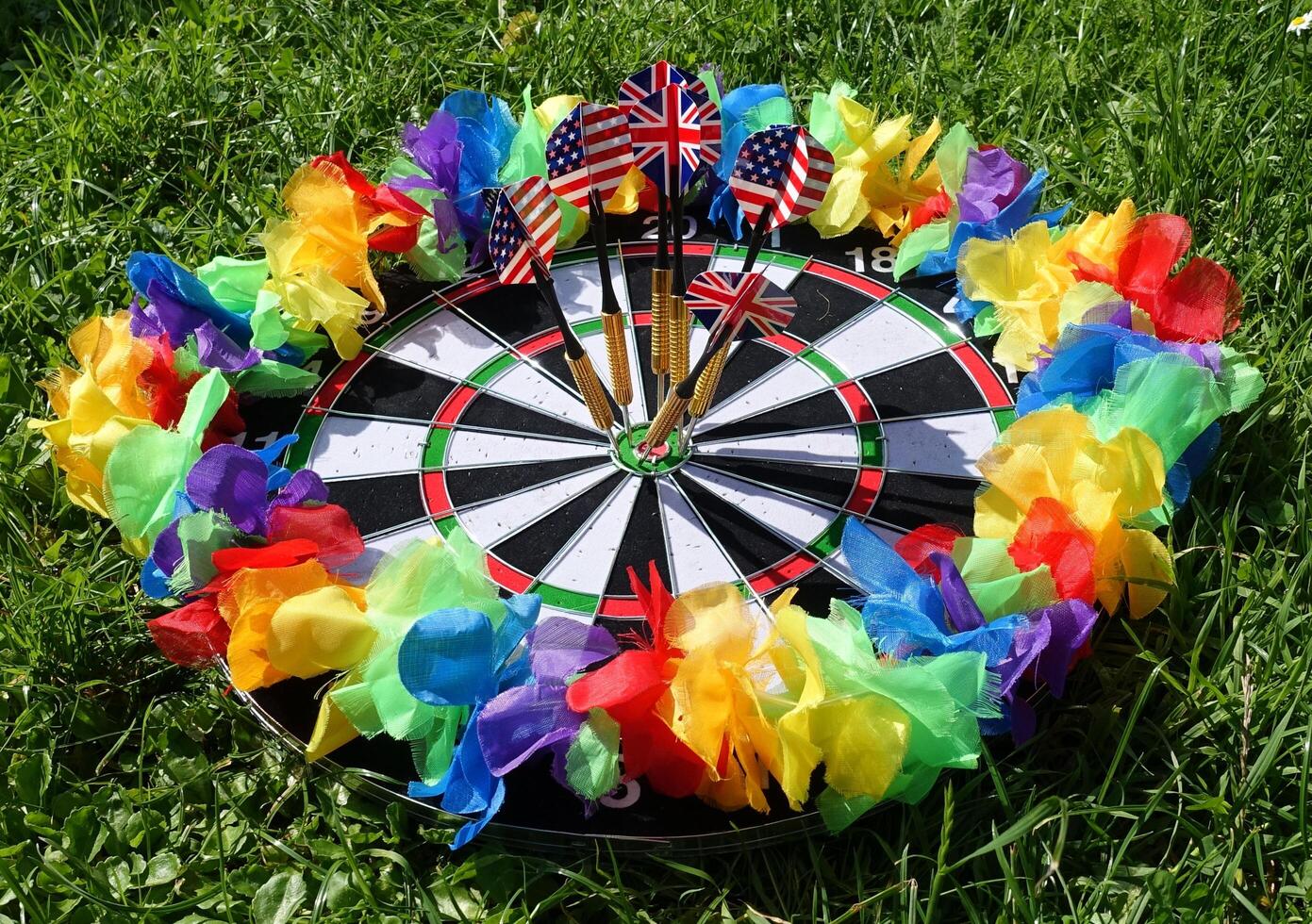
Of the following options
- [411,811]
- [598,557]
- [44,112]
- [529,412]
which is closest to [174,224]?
[44,112]

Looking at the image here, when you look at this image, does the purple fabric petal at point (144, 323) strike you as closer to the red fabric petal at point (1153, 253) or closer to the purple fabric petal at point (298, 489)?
the purple fabric petal at point (298, 489)

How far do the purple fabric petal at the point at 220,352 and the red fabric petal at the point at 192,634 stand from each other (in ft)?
1.76

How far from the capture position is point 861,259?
2.61 metres

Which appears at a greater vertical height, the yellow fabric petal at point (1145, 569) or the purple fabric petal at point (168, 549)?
the purple fabric petal at point (168, 549)

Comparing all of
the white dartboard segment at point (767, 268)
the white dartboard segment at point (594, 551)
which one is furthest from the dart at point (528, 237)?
the white dartboard segment at point (767, 268)

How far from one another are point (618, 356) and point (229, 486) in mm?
624

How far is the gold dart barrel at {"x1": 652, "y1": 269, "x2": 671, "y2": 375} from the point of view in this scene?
6.58 feet

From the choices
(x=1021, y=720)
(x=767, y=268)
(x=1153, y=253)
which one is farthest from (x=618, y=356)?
(x=1153, y=253)

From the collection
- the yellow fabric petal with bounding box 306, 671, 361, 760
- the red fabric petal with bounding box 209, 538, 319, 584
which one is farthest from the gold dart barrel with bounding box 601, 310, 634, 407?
the yellow fabric petal with bounding box 306, 671, 361, 760

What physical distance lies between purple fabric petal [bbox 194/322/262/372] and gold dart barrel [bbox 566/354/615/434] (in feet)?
2.02

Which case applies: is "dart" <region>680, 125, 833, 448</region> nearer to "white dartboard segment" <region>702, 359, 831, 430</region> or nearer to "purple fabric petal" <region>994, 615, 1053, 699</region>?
"white dartboard segment" <region>702, 359, 831, 430</region>

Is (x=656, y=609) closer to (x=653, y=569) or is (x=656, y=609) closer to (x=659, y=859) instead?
(x=653, y=569)

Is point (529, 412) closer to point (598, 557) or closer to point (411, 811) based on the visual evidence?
point (598, 557)

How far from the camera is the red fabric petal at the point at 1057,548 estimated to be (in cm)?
182
